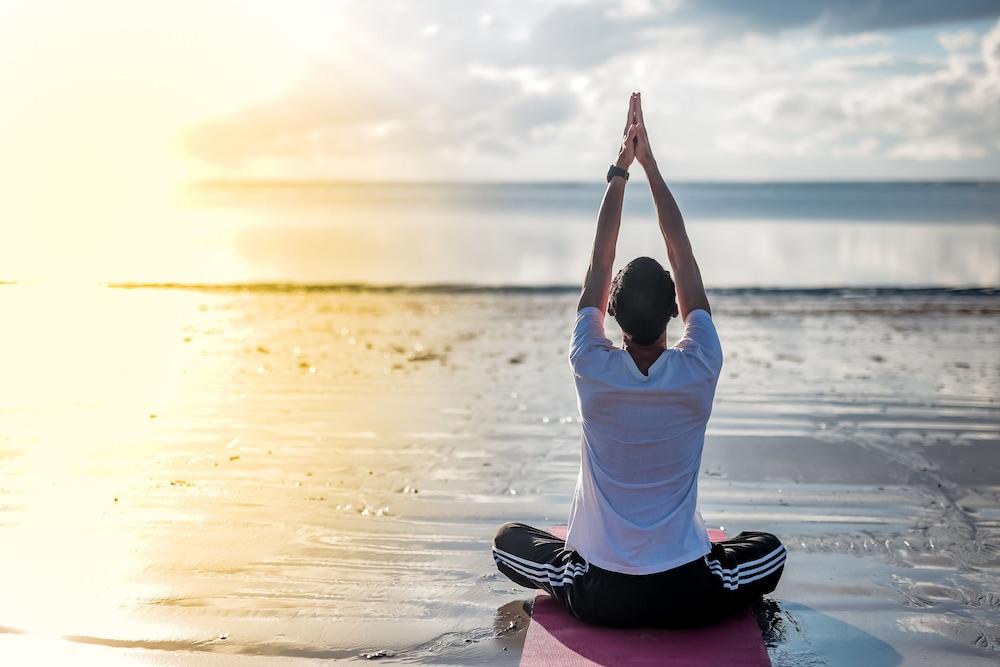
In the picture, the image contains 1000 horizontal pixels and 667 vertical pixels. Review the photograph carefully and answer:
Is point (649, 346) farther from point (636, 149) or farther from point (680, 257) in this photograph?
point (636, 149)

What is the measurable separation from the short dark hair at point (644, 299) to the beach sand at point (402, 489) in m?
1.44

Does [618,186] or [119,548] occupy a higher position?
[618,186]

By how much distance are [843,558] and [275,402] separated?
531 cm

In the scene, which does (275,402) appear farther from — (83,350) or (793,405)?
(793,405)

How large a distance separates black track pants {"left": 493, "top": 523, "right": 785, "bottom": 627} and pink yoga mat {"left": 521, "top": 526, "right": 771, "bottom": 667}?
52 mm

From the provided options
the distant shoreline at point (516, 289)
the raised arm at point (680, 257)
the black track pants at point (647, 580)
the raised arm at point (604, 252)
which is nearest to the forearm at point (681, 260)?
the raised arm at point (680, 257)

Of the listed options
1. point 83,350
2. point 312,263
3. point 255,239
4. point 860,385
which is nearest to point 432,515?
point 860,385

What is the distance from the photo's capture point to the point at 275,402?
8508 mm

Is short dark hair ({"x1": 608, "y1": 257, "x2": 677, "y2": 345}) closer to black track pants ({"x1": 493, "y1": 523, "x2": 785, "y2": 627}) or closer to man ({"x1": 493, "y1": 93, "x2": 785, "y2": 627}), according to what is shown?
man ({"x1": 493, "y1": 93, "x2": 785, "y2": 627})

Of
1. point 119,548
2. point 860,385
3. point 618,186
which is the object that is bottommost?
point 119,548

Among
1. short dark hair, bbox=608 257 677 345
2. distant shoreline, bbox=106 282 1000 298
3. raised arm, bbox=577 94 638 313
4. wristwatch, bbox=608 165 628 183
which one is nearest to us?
short dark hair, bbox=608 257 677 345

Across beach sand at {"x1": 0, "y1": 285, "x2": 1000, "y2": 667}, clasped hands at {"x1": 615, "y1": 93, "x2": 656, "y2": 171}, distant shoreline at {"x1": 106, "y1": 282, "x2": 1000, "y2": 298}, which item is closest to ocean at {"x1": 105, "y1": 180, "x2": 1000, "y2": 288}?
distant shoreline at {"x1": 106, "y1": 282, "x2": 1000, "y2": 298}

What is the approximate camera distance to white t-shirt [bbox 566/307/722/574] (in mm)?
3385

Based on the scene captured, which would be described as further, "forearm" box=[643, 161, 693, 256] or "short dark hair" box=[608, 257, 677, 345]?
"forearm" box=[643, 161, 693, 256]
